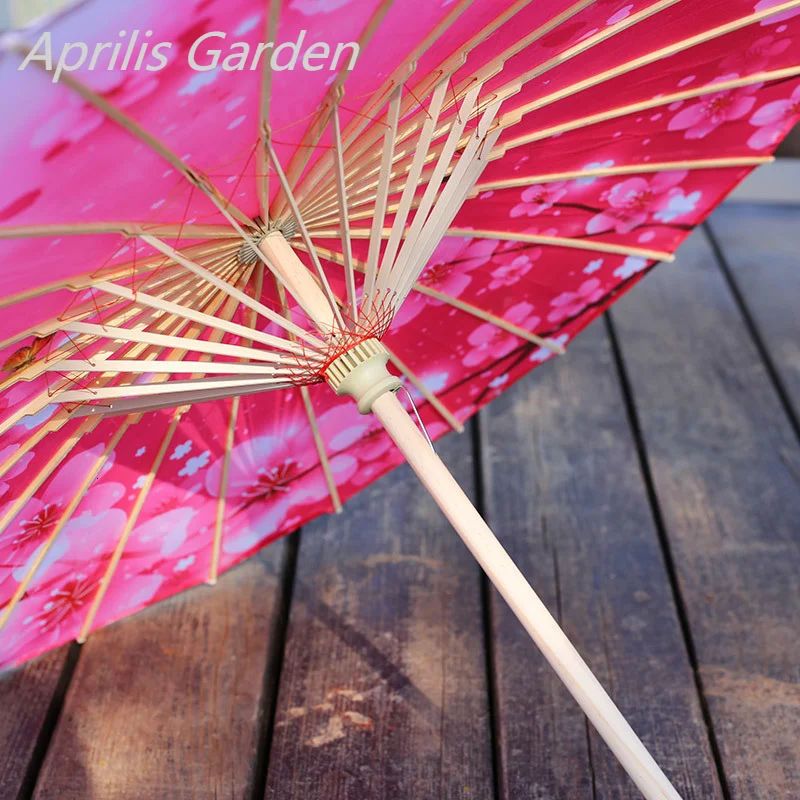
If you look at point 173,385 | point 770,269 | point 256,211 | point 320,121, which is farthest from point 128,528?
point 770,269

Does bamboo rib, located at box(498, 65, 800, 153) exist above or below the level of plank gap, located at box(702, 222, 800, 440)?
above

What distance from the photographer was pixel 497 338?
111 cm

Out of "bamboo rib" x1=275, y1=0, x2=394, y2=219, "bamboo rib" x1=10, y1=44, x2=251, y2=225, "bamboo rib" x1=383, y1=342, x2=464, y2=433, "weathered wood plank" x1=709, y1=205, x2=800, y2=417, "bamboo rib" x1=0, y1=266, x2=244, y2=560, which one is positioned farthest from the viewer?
"weathered wood plank" x1=709, y1=205, x2=800, y2=417

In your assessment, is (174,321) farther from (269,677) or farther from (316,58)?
(269,677)

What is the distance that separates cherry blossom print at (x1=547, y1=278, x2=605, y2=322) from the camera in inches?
42.7

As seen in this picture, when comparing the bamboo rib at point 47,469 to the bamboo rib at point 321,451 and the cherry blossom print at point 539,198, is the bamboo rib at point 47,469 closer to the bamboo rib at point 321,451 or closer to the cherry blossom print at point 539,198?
the bamboo rib at point 321,451

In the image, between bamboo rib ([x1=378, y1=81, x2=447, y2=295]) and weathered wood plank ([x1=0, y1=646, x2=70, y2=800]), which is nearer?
bamboo rib ([x1=378, y1=81, x2=447, y2=295])

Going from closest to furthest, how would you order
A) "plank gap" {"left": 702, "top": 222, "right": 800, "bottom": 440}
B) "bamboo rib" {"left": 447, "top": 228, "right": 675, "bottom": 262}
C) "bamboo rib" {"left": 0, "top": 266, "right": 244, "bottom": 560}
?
"bamboo rib" {"left": 0, "top": 266, "right": 244, "bottom": 560}, "bamboo rib" {"left": 447, "top": 228, "right": 675, "bottom": 262}, "plank gap" {"left": 702, "top": 222, "right": 800, "bottom": 440}

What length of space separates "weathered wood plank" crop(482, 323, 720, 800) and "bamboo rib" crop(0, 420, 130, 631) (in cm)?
50

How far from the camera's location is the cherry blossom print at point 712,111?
89 cm

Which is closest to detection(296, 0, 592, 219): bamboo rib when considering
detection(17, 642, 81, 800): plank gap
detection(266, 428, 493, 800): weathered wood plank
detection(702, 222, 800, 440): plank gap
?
detection(266, 428, 493, 800): weathered wood plank

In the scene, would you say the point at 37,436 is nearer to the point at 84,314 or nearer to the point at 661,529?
the point at 84,314

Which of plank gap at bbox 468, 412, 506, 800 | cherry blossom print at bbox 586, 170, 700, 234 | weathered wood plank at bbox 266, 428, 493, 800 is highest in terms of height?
cherry blossom print at bbox 586, 170, 700, 234

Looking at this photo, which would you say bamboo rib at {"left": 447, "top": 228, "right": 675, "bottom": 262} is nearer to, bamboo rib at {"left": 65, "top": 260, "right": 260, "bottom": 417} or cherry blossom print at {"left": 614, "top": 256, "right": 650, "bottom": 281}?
cherry blossom print at {"left": 614, "top": 256, "right": 650, "bottom": 281}
